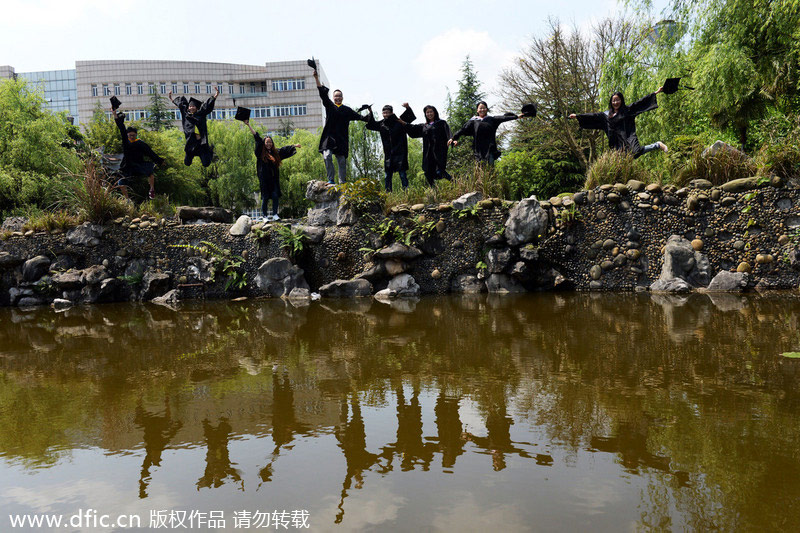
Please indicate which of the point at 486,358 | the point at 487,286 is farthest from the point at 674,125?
the point at 486,358

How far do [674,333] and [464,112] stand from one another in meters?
25.9

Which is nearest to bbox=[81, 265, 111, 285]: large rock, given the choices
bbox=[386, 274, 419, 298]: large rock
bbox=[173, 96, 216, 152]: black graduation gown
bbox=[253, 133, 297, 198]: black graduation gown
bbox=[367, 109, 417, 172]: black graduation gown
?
bbox=[173, 96, 216, 152]: black graduation gown

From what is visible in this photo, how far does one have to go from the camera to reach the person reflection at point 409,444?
9.40 ft

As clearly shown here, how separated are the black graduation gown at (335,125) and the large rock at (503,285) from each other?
4745 mm

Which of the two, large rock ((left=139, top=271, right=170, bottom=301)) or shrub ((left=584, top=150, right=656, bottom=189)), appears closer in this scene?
shrub ((left=584, top=150, right=656, bottom=189))

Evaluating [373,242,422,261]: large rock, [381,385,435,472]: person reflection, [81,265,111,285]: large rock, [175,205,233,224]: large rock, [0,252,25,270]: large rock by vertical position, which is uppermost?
[175,205,233,224]: large rock

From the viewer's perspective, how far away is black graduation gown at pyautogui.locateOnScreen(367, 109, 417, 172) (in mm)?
12578

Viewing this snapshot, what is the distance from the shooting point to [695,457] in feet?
8.89

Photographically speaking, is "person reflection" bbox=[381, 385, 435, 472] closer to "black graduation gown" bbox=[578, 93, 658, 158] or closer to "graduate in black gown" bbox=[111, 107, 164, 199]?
"black graduation gown" bbox=[578, 93, 658, 158]

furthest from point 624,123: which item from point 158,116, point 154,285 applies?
point 158,116

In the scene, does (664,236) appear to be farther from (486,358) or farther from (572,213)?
(486,358)

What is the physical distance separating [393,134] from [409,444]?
1052 centimetres

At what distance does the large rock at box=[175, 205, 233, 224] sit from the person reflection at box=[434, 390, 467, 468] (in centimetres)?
1118

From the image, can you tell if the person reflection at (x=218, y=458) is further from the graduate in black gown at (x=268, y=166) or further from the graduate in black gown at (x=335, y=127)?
the graduate in black gown at (x=268, y=166)
